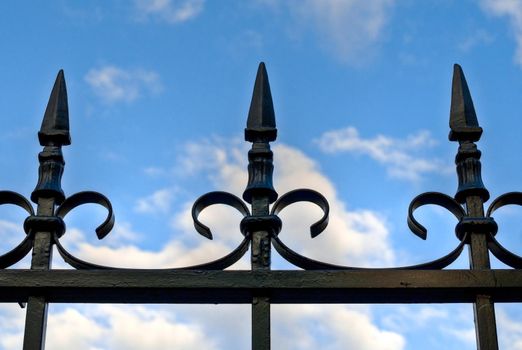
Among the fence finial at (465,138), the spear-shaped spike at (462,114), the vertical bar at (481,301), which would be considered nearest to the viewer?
the vertical bar at (481,301)

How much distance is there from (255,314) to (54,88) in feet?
4.06

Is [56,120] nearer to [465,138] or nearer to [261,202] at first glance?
[261,202]

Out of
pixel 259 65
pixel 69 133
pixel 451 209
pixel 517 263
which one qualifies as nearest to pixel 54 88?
pixel 69 133

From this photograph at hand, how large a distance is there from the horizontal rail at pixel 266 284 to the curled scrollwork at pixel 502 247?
0.05 metres

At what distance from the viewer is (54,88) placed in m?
3.60

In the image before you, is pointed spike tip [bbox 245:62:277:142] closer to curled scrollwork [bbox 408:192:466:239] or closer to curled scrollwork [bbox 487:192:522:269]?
curled scrollwork [bbox 408:192:466:239]

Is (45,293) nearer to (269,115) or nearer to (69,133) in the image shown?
(69,133)

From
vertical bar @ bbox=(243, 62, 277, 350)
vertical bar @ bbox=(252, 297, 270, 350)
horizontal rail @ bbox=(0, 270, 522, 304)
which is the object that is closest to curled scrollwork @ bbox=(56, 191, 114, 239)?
horizontal rail @ bbox=(0, 270, 522, 304)

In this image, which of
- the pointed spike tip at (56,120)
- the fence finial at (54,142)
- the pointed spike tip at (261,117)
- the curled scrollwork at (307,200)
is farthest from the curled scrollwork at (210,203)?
the pointed spike tip at (56,120)

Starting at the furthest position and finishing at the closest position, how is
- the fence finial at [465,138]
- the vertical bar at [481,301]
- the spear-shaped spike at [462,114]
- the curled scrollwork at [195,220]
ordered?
the spear-shaped spike at [462,114] < the fence finial at [465,138] < the curled scrollwork at [195,220] < the vertical bar at [481,301]

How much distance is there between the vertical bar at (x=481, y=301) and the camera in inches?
120

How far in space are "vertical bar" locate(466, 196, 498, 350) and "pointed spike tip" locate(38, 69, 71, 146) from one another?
5.01 feet

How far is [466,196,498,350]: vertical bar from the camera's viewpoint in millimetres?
3043

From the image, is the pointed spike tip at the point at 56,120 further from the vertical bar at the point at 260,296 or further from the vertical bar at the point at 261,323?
the vertical bar at the point at 261,323
